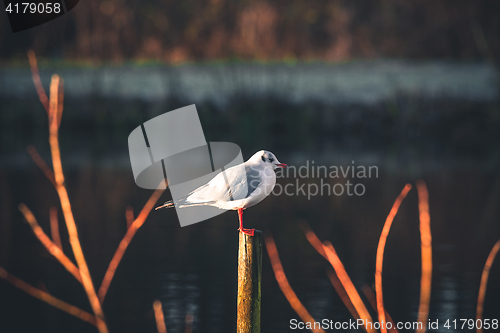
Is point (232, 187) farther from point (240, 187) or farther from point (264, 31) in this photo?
point (264, 31)

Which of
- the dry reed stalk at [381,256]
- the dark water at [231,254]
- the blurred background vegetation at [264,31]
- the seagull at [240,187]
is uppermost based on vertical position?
the blurred background vegetation at [264,31]

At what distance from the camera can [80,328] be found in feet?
22.3

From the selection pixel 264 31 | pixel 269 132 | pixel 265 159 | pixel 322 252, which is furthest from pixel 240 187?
pixel 264 31

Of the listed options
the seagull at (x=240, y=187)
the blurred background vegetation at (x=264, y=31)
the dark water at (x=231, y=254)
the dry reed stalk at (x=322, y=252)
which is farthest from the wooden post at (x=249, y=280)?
the blurred background vegetation at (x=264, y=31)

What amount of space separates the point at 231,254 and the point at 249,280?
200 inches

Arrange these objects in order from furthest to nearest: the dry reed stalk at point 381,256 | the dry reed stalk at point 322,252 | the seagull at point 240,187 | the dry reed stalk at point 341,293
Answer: the seagull at point 240,187 < the dry reed stalk at point 341,293 < the dry reed stalk at point 322,252 < the dry reed stalk at point 381,256

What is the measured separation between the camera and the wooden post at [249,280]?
12.9ft

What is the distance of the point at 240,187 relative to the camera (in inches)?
161

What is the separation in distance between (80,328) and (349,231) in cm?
476

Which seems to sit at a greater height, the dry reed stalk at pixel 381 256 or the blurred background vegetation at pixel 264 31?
the blurred background vegetation at pixel 264 31

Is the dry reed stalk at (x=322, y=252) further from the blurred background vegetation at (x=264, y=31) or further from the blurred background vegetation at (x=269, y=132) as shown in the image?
the blurred background vegetation at (x=264, y=31)

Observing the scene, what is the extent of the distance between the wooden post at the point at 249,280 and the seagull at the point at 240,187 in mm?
168

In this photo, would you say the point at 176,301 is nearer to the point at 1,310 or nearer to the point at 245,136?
the point at 1,310

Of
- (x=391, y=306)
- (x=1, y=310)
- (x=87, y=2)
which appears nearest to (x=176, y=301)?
(x=1, y=310)
